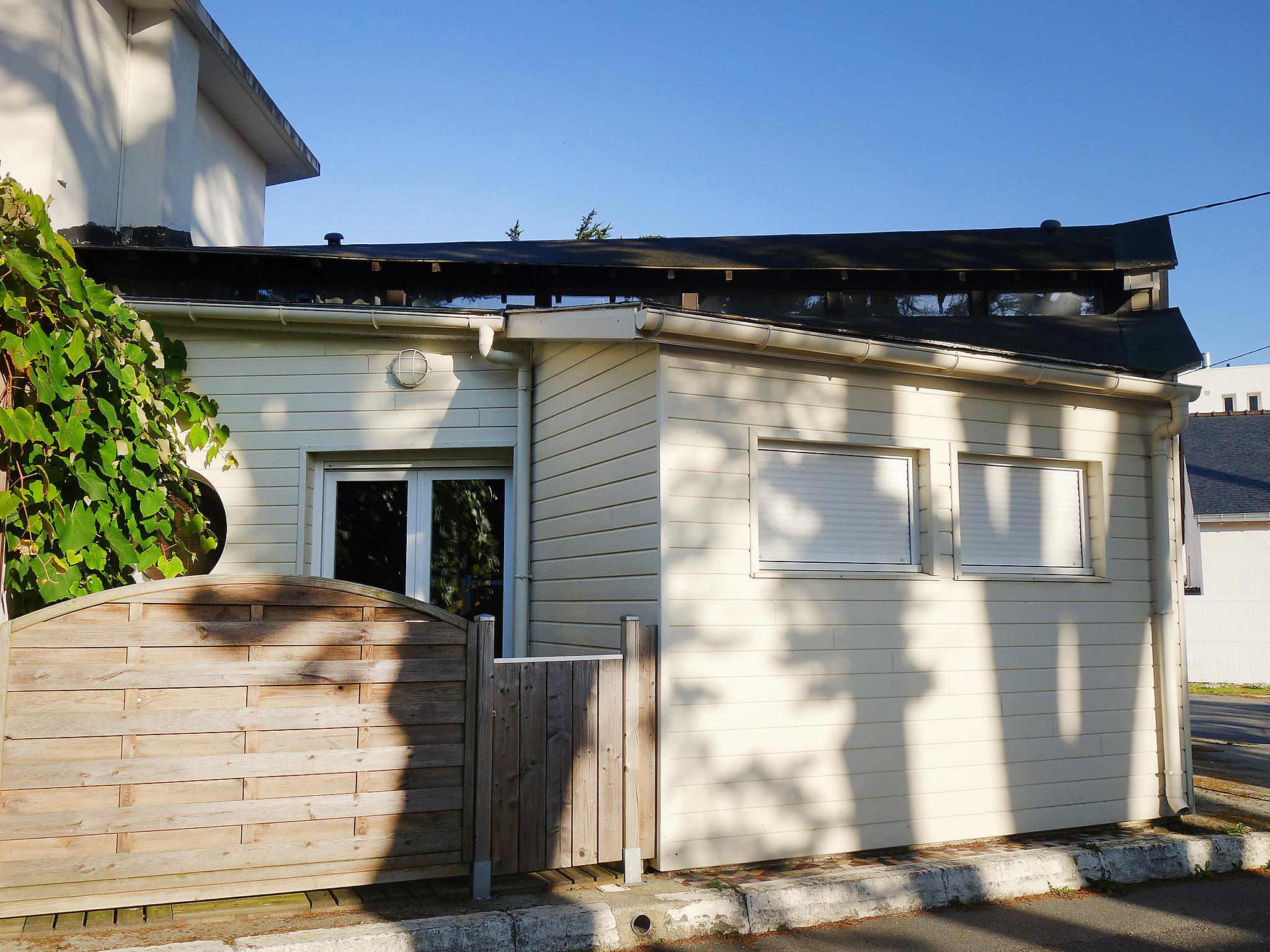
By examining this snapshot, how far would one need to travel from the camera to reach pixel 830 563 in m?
6.09

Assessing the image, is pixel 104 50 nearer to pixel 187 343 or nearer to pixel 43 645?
pixel 187 343

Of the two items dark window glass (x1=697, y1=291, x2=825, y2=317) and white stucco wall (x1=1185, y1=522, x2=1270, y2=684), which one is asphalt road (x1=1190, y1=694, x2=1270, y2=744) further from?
dark window glass (x1=697, y1=291, x2=825, y2=317)

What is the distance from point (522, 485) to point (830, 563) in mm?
2484

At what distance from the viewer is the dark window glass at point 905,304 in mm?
9273

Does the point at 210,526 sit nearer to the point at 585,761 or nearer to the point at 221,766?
the point at 221,766

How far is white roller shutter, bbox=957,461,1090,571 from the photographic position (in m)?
6.68

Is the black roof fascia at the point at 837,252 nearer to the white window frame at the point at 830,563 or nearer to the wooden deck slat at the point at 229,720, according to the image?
the white window frame at the point at 830,563

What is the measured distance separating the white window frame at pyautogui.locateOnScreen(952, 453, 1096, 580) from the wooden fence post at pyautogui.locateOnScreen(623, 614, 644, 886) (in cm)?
244

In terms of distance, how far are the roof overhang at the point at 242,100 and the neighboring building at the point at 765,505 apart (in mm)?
4930

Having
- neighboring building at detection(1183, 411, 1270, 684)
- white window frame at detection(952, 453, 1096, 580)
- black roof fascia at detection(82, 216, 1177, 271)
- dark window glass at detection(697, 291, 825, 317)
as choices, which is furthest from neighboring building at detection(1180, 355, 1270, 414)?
white window frame at detection(952, 453, 1096, 580)

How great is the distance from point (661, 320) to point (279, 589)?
242cm

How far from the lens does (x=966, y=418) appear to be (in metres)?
6.65

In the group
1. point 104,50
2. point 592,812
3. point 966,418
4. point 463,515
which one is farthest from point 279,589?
point 104,50

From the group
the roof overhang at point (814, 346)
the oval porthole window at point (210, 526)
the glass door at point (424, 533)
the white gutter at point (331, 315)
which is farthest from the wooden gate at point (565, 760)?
the oval porthole window at point (210, 526)
